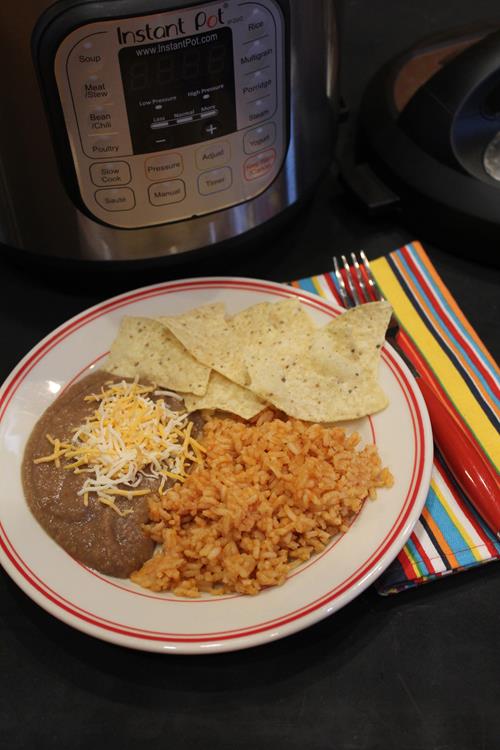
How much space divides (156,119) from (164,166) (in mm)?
60

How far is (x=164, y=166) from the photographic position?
94 centimetres

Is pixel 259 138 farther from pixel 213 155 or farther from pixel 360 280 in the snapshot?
pixel 360 280

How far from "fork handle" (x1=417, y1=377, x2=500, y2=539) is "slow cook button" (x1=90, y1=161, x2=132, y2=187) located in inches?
18.2

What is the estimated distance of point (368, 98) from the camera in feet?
4.19

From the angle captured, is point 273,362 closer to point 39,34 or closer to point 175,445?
point 175,445

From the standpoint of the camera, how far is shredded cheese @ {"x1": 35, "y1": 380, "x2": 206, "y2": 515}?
2.85 ft

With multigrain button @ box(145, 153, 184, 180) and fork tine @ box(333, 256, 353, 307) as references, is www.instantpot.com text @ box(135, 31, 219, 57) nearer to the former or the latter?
multigrain button @ box(145, 153, 184, 180)

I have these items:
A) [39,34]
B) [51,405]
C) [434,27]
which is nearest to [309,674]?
[51,405]

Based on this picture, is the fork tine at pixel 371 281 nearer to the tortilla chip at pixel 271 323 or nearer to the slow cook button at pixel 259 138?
the tortilla chip at pixel 271 323

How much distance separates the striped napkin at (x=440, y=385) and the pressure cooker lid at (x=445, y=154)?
7 cm

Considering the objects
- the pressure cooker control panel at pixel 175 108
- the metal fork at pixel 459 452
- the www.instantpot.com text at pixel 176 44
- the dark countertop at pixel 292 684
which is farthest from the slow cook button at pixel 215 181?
the dark countertop at pixel 292 684

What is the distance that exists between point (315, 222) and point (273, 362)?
0.36 m

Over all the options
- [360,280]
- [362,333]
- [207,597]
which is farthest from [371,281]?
[207,597]

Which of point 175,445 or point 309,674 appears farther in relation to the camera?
point 175,445
